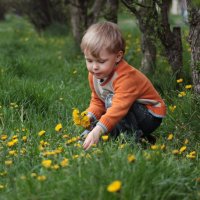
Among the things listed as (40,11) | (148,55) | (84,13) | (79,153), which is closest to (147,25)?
(148,55)

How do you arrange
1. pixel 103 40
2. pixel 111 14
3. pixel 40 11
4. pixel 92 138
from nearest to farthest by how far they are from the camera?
pixel 92 138, pixel 103 40, pixel 111 14, pixel 40 11

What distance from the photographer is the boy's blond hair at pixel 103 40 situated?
336 centimetres

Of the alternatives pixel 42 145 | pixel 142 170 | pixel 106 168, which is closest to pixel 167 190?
pixel 142 170

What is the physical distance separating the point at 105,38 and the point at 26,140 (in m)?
0.87

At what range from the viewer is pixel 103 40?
11.1ft

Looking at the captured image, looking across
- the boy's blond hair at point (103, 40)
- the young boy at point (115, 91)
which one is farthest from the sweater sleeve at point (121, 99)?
the boy's blond hair at point (103, 40)

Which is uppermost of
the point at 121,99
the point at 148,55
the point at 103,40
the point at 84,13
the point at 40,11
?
the point at 103,40

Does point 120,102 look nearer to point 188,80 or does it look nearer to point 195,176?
point 195,176

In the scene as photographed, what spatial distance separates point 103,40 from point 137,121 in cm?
68

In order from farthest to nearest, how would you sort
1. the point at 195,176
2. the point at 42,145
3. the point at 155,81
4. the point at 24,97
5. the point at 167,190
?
the point at 155,81
the point at 24,97
the point at 42,145
the point at 195,176
the point at 167,190

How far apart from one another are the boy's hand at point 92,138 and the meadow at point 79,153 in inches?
2.2

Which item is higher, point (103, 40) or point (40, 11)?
point (103, 40)

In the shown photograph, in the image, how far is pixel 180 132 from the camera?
142 inches

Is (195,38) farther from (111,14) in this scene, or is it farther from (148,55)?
(111,14)
